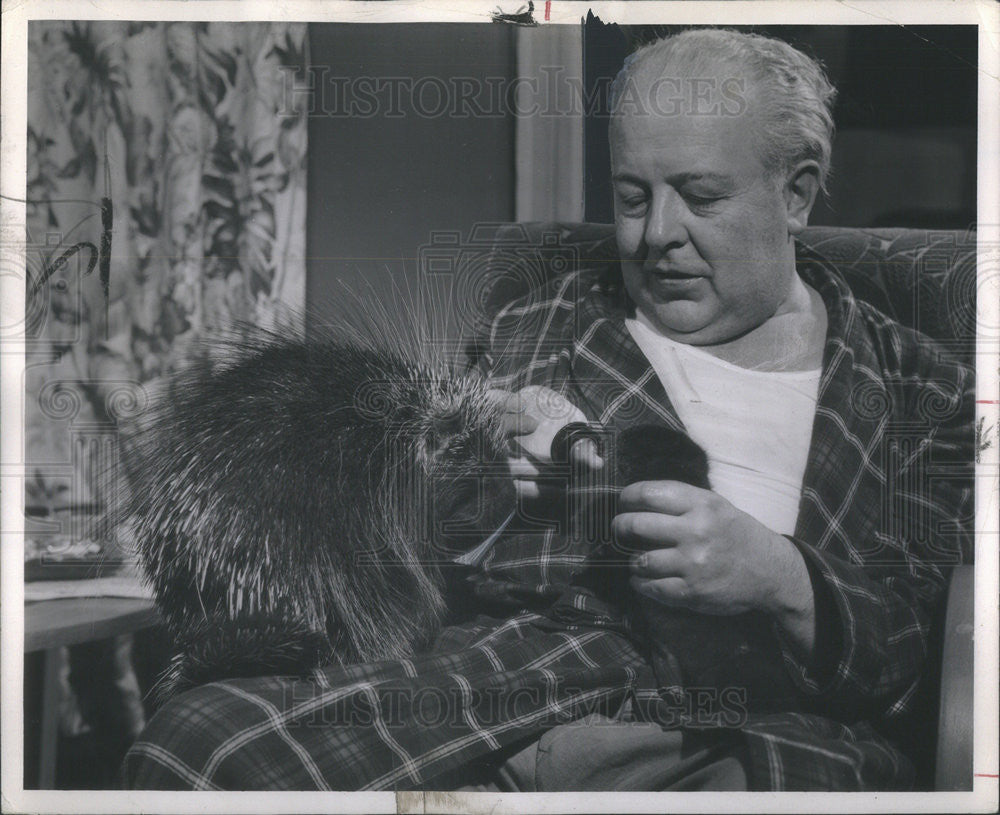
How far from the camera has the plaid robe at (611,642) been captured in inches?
75.6

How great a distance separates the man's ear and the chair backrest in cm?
3

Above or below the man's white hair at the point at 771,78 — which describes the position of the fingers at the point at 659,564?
below

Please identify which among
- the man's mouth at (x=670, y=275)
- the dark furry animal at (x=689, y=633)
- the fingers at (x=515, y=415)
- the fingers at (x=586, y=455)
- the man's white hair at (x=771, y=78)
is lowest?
the dark furry animal at (x=689, y=633)

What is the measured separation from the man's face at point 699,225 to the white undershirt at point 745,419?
0.18 feet

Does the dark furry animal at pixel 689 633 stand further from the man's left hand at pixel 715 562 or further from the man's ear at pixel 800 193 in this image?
the man's ear at pixel 800 193

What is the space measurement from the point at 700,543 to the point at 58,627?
4.37ft

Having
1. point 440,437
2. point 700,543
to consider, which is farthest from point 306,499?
point 700,543

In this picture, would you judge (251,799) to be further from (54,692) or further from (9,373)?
(9,373)

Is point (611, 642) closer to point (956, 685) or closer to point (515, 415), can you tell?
point (515, 415)

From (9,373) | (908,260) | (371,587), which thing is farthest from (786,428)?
(9,373)

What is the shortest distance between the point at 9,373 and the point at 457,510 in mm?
981

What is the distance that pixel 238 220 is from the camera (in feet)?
6.63

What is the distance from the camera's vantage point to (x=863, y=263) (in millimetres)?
2029

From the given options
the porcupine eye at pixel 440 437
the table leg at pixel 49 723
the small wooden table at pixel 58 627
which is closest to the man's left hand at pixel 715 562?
the porcupine eye at pixel 440 437
